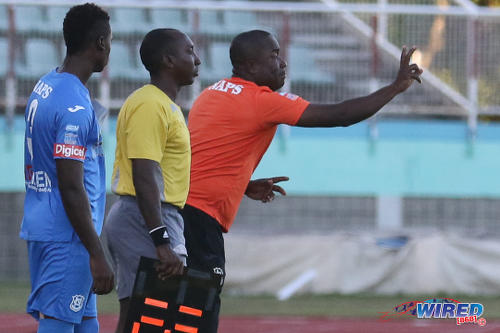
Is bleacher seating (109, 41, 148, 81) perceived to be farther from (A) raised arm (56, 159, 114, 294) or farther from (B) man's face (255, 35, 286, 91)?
(A) raised arm (56, 159, 114, 294)

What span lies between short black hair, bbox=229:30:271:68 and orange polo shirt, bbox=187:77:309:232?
0.18 metres

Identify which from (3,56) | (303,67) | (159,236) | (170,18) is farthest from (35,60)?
(159,236)

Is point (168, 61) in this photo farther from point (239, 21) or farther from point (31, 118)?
point (239, 21)

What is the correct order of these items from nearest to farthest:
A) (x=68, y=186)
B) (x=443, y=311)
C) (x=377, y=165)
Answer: (x=68, y=186), (x=443, y=311), (x=377, y=165)

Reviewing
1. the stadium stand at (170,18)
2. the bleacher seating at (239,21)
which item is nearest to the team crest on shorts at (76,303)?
the stadium stand at (170,18)

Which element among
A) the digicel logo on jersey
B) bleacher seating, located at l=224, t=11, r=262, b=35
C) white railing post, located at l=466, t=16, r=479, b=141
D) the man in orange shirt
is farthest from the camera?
white railing post, located at l=466, t=16, r=479, b=141

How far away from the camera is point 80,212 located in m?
4.05

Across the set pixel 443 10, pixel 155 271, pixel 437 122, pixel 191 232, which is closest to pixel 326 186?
pixel 437 122

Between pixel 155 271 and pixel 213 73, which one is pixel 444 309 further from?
pixel 155 271

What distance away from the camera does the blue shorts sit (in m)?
4.16

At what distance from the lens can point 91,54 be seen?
169 inches

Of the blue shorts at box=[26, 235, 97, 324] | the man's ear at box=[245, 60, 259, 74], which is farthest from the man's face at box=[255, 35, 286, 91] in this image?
the blue shorts at box=[26, 235, 97, 324]

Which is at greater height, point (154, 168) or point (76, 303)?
point (154, 168)

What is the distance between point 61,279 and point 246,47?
1.90 meters
